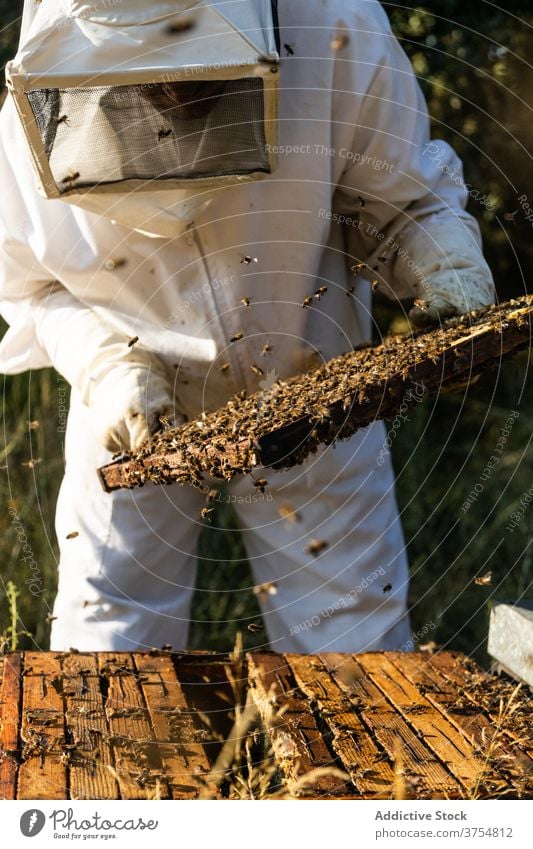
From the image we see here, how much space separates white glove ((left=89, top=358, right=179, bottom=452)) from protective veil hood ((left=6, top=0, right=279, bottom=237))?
50 cm

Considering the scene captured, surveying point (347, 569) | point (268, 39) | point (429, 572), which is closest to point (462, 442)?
point (429, 572)

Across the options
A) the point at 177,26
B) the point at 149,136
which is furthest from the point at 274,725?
the point at 177,26

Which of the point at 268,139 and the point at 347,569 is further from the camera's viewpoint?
the point at 347,569

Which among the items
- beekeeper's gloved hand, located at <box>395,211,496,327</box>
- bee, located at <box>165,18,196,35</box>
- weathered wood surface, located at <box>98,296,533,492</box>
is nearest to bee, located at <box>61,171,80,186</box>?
bee, located at <box>165,18,196,35</box>

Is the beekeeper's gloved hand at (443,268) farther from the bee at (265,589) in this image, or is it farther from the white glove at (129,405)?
the bee at (265,589)

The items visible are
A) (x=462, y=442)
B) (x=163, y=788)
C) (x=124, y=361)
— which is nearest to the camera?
(x=163, y=788)

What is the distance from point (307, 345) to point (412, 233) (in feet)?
1.85

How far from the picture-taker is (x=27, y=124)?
264 centimetres

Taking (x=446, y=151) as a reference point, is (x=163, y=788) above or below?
below

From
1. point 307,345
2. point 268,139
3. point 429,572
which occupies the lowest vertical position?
point 429,572

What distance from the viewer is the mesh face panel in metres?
2.72

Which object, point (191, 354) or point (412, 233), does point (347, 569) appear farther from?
point (412, 233)

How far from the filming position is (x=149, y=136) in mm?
2822

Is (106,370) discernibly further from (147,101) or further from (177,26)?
(177,26)
